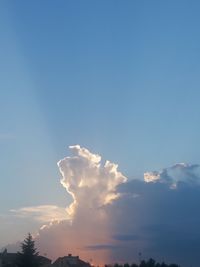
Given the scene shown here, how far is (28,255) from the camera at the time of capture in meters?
87.2

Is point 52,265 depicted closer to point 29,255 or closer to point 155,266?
point 29,255

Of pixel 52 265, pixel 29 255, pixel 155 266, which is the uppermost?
pixel 155 266

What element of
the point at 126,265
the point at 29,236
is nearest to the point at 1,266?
the point at 29,236

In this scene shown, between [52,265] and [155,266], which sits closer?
[52,265]

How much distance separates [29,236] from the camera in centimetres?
9012

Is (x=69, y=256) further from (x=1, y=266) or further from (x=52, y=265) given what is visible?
(x=1, y=266)

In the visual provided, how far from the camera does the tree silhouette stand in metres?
86.6

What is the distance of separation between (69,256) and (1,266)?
36804mm

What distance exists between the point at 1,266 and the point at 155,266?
95.9m

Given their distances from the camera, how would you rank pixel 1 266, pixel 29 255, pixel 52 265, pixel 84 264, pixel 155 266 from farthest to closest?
pixel 155 266
pixel 84 264
pixel 52 265
pixel 1 266
pixel 29 255

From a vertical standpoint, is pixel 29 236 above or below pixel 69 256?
below

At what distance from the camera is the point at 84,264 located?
458 ft

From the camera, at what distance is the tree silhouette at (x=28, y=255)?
86.6 m

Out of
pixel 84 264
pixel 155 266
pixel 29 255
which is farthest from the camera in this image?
pixel 155 266
